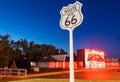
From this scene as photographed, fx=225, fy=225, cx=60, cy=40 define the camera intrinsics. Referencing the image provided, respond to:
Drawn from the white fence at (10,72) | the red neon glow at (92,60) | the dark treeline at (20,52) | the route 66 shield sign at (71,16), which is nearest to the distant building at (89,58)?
the red neon glow at (92,60)

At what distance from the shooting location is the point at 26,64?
51.2 m

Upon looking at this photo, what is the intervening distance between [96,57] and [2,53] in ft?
146

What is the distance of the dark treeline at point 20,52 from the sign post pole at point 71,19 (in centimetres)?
3230

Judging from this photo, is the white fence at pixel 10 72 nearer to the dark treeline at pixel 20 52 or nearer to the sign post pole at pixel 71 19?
the dark treeline at pixel 20 52

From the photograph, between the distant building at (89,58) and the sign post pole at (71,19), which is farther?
the distant building at (89,58)

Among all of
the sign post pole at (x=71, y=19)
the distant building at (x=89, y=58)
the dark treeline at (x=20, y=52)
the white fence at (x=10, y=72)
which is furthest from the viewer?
the distant building at (x=89, y=58)

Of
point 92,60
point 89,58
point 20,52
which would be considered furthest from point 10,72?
point 89,58

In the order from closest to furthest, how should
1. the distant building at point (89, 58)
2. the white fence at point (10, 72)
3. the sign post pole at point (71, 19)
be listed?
the sign post pole at point (71, 19)
the white fence at point (10, 72)
the distant building at point (89, 58)

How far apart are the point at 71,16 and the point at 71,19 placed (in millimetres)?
82

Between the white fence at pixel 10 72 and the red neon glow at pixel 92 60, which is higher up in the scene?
the red neon glow at pixel 92 60

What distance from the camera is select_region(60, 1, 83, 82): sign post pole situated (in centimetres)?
566

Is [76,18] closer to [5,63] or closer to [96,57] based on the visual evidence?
[5,63]

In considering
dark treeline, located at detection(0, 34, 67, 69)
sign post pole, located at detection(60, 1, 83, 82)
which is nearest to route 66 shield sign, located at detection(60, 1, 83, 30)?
sign post pole, located at detection(60, 1, 83, 82)

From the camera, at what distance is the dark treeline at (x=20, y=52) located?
38.3 m
